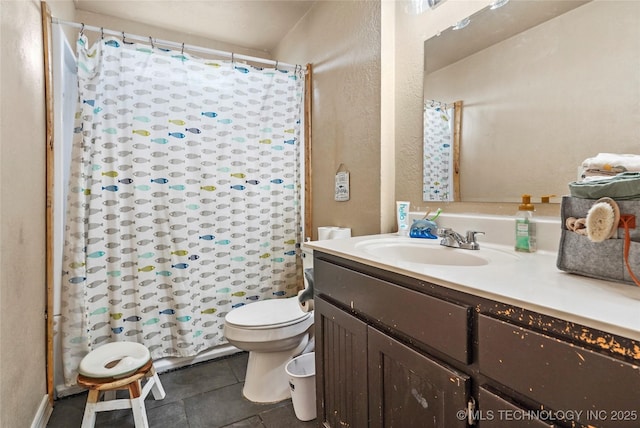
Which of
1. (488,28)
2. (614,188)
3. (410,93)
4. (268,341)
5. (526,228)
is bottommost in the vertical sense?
(268,341)

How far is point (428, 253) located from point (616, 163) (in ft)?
2.01

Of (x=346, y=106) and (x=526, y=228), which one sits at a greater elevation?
(x=346, y=106)

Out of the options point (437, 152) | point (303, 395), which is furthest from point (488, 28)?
point (303, 395)

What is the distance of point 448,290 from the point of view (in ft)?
2.43

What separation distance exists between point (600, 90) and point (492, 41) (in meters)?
0.46

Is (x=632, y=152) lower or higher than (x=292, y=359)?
higher

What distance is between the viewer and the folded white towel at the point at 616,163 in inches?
30.1

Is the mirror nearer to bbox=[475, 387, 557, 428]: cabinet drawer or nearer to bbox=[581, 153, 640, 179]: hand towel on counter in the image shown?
bbox=[581, 153, 640, 179]: hand towel on counter

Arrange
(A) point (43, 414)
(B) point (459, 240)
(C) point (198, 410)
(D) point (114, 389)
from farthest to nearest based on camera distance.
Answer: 1. (C) point (198, 410)
2. (A) point (43, 414)
3. (D) point (114, 389)
4. (B) point (459, 240)

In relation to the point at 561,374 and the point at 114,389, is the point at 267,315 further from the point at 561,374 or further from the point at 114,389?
the point at 561,374

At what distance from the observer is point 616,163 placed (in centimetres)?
79

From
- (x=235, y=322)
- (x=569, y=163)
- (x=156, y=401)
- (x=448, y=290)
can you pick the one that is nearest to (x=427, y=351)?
(x=448, y=290)

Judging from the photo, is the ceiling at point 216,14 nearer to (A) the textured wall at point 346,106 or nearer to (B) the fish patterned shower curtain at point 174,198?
(A) the textured wall at point 346,106

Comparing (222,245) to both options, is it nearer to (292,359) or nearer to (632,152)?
(292,359)
